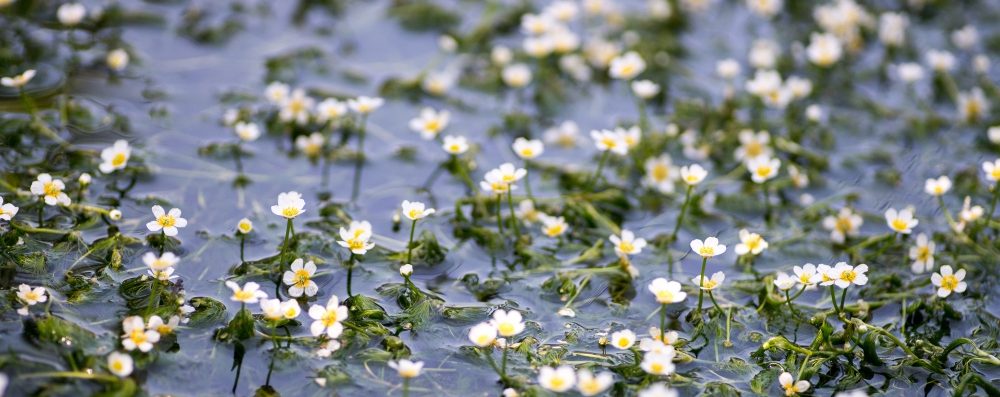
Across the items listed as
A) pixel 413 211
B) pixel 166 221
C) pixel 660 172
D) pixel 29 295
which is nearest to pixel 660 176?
pixel 660 172

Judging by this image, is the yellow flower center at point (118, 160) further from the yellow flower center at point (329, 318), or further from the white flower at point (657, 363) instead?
the white flower at point (657, 363)

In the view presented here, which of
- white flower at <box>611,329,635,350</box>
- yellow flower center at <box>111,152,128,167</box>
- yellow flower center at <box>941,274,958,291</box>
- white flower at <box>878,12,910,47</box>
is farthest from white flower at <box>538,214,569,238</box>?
white flower at <box>878,12,910,47</box>

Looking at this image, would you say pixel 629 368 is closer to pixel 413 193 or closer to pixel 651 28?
pixel 413 193

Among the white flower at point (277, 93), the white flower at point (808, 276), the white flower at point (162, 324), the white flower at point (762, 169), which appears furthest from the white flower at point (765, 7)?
the white flower at point (162, 324)

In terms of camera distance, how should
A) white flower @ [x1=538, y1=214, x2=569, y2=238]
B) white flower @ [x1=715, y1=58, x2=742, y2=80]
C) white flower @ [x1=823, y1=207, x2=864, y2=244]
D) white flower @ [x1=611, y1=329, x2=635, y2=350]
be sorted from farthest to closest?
white flower @ [x1=715, y1=58, x2=742, y2=80] < white flower @ [x1=823, y1=207, x2=864, y2=244] < white flower @ [x1=538, y1=214, x2=569, y2=238] < white flower @ [x1=611, y1=329, x2=635, y2=350]

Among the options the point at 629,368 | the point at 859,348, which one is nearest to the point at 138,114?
the point at 629,368

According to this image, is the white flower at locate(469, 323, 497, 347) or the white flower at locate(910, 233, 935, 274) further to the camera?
the white flower at locate(910, 233, 935, 274)

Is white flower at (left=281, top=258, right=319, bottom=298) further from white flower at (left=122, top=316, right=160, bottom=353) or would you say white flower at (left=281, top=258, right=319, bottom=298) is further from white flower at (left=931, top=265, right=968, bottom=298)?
white flower at (left=931, top=265, right=968, bottom=298)
